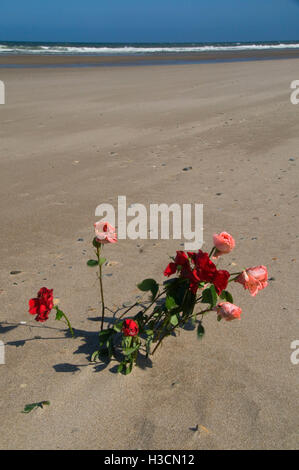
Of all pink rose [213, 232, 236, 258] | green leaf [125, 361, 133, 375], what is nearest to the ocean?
green leaf [125, 361, 133, 375]

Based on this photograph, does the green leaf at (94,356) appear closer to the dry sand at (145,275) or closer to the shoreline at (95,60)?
the dry sand at (145,275)

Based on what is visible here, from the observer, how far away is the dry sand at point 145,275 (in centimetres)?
185

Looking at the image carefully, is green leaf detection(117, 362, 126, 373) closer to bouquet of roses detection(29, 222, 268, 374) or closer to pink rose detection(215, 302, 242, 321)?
bouquet of roses detection(29, 222, 268, 374)

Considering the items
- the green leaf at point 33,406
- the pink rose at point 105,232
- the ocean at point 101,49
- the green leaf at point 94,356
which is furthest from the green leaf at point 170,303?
the ocean at point 101,49

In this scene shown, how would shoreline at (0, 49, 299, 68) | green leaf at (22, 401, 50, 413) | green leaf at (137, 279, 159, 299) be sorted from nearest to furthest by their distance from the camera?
green leaf at (22, 401, 50, 413)
green leaf at (137, 279, 159, 299)
shoreline at (0, 49, 299, 68)

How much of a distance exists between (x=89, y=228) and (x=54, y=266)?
664 millimetres

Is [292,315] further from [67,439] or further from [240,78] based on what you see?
[240,78]

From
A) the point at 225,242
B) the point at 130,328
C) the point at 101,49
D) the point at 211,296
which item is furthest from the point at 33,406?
the point at 101,49

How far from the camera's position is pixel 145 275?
294 centimetres

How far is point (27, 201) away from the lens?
424 centimetres

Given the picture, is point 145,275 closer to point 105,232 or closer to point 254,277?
point 105,232

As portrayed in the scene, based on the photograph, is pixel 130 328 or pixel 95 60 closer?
pixel 130 328

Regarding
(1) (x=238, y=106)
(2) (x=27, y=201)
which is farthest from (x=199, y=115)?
(2) (x=27, y=201)

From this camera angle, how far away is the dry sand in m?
1.85
